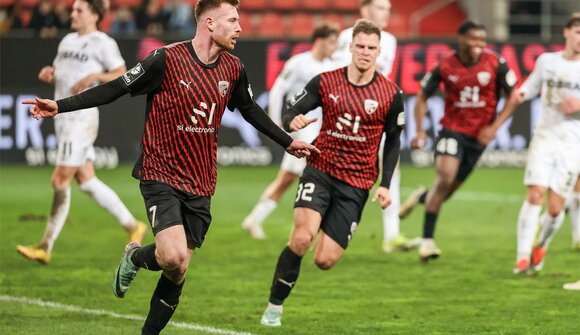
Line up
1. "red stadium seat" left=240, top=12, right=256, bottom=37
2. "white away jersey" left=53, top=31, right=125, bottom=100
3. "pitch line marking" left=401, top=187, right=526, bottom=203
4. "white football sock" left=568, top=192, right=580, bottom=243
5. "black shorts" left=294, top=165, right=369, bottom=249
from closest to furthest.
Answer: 1. "black shorts" left=294, top=165, right=369, bottom=249
2. "white away jersey" left=53, top=31, right=125, bottom=100
3. "white football sock" left=568, top=192, right=580, bottom=243
4. "pitch line marking" left=401, top=187, right=526, bottom=203
5. "red stadium seat" left=240, top=12, right=256, bottom=37

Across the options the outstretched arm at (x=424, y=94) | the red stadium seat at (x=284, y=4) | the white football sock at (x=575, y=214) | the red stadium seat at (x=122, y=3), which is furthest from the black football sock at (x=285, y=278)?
the red stadium seat at (x=284, y=4)

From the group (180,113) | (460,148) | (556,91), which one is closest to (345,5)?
(460,148)

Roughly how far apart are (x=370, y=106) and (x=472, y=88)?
3.51 meters

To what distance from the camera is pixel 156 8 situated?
24016 mm

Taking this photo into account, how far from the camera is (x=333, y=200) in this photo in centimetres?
916

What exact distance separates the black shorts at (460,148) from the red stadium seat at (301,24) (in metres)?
15.0

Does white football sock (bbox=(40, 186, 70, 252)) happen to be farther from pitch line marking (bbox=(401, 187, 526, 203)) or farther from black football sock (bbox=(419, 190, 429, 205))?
pitch line marking (bbox=(401, 187, 526, 203))

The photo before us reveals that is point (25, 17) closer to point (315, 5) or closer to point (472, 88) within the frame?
point (315, 5)

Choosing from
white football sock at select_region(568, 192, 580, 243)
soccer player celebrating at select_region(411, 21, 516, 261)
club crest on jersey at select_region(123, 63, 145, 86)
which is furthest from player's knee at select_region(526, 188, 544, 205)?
club crest on jersey at select_region(123, 63, 145, 86)

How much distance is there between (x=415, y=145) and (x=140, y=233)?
2909 millimetres

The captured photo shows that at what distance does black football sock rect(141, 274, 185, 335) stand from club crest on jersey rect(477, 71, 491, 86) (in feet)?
19.1

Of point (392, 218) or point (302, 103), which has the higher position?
point (302, 103)

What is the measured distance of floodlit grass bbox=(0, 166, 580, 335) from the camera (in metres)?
8.79

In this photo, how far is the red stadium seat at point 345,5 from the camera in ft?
91.4
